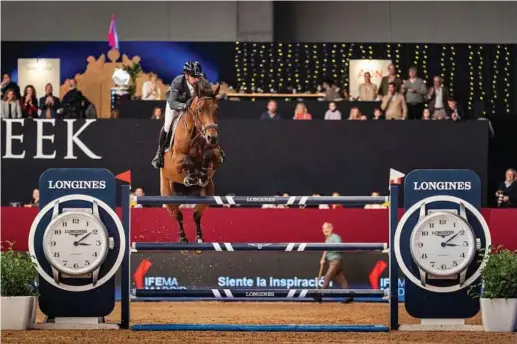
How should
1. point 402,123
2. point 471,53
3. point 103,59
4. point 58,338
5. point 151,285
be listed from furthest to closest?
1. point 103,59
2. point 471,53
3. point 402,123
4. point 151,285
5. point 58,338

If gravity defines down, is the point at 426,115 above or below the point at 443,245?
above

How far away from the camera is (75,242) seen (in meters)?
9.09

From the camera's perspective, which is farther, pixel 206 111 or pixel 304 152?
pixel 304 152

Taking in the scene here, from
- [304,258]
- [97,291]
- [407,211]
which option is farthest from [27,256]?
[304,258]

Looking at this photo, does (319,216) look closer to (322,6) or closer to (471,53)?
(471,53)

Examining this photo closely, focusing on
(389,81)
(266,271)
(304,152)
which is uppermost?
(389,81)

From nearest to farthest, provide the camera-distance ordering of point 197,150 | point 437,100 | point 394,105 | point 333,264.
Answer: point 197,150, point 333,264, point 394,105, point 437,100

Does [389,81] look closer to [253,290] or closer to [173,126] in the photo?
[173,126]

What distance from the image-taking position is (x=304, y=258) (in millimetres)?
16781

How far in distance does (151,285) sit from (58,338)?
757 cm

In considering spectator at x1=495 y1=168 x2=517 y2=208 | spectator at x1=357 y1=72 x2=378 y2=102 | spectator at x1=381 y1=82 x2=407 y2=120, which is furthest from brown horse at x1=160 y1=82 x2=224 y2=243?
spectator at x1=357 y1=72 x2=378 y2=102

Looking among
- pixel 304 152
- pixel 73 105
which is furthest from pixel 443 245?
pixel 73 105

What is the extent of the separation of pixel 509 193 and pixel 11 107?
897cm

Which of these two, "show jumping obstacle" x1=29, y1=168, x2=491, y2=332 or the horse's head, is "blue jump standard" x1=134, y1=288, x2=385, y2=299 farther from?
the horse's head
